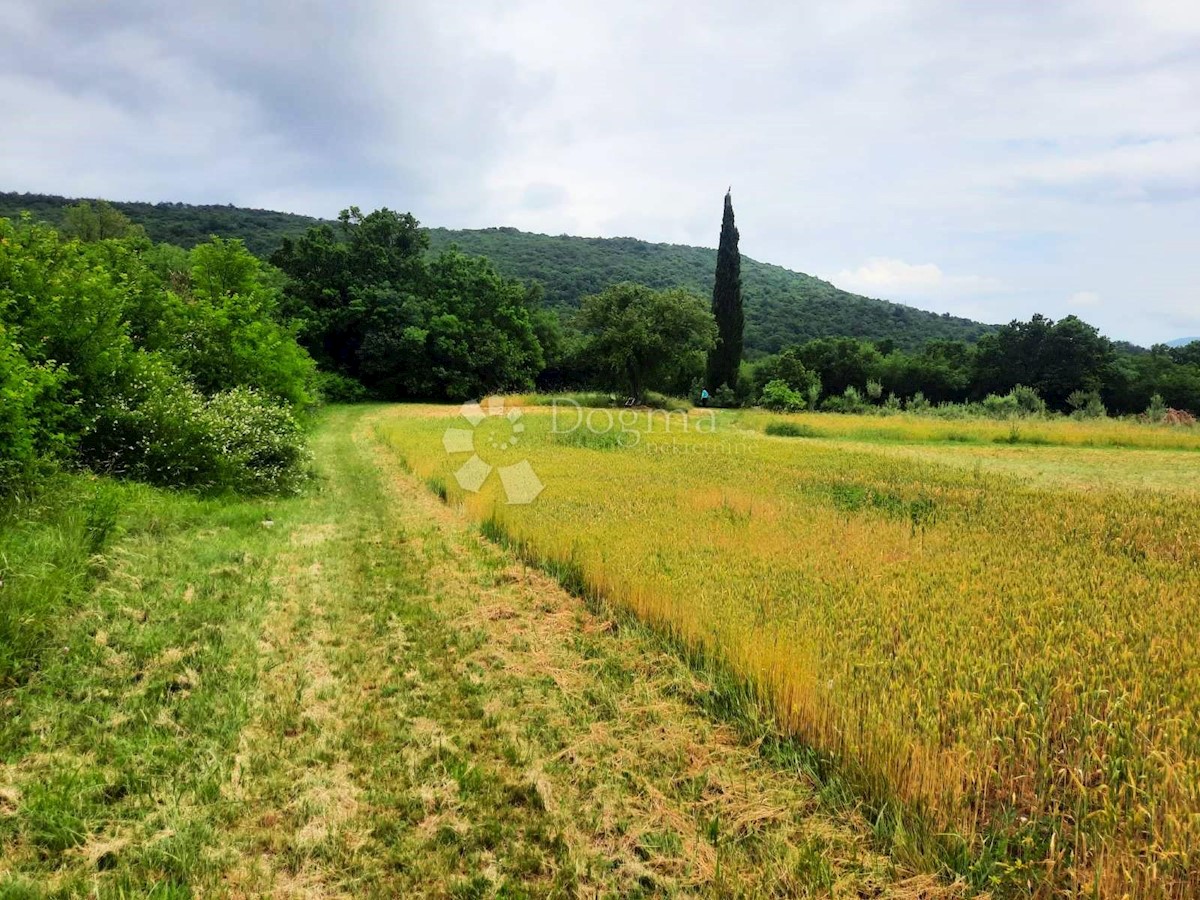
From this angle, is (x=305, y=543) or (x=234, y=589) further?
(x=305, y=543)

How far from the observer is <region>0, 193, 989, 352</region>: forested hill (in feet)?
240

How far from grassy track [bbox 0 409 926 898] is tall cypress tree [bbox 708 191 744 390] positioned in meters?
43.6

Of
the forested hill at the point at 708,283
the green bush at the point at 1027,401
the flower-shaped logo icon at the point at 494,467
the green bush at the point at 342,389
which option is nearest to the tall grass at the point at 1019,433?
the green bush at the point at 1027,401

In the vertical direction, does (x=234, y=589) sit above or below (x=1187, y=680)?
below

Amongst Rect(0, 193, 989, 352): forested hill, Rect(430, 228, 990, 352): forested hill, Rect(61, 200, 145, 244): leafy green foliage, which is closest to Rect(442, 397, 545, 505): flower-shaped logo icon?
Rect(0, 193, 989, 352): forested hill

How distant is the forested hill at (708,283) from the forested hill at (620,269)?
170 mm

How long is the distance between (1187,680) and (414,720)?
5264mm

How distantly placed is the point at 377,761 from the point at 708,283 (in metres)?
97.8

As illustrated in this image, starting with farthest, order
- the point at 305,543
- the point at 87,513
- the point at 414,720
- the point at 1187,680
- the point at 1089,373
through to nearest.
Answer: the point at 1089,373, the point at 305,543, the point at 87,513, the point at 414,720, the point at 1187,680

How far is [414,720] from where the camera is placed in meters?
4.17

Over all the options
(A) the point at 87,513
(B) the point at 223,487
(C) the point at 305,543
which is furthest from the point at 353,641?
(B) the point at 223,487

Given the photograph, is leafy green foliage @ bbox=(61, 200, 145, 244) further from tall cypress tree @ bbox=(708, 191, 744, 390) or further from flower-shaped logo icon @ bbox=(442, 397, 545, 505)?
tall cypress tree @ bbox=(708, 191, 744, 390)

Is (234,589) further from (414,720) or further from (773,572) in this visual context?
(773,572)

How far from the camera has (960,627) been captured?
4.53m
